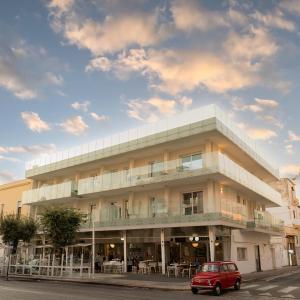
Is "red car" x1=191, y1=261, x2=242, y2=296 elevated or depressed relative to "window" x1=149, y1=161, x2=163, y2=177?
depressed

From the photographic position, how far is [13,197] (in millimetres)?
50156

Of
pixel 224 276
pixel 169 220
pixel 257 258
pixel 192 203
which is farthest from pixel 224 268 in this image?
pixel 257 258

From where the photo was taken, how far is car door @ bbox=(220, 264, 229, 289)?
65.9 ft

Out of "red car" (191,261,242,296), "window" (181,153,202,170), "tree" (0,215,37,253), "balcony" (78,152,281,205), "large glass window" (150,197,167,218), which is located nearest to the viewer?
"red car" (191,261,242,296)

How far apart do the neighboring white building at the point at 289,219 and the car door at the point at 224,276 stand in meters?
34.2

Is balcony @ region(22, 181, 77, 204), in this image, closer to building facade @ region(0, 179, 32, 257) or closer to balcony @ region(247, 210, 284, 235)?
building facade @ region(0, 179, 32, 257)

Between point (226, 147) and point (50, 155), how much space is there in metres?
20.6

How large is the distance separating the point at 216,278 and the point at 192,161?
38.8 ft

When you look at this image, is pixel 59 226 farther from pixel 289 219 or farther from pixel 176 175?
pixel 289 219

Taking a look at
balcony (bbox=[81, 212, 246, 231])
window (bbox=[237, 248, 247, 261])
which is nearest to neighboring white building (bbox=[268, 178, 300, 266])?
window (bbox=[237, 248, 247, 261])

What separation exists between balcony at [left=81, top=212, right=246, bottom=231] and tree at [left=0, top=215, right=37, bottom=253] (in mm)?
7150

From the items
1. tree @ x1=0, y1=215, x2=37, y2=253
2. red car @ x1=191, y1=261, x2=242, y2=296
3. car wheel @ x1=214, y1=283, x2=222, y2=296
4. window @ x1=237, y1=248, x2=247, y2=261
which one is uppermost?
tree @ x1=0, y1=215, x2=37, y2=253

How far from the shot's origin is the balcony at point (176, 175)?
28.7 metres

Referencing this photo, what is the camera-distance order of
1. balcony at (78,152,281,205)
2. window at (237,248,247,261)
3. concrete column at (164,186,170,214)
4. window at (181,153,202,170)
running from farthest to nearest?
window at (237,248,247,261)
concrete column at (164,186,170,214)
window at (181,153,202,170)
balcony at (78,152,281,205)
